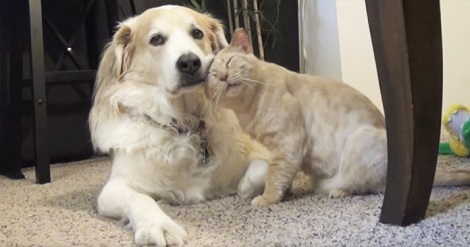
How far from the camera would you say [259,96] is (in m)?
1.33

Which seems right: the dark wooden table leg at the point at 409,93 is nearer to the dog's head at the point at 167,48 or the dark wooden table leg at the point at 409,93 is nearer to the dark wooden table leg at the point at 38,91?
the dog's head at the point at 167,48

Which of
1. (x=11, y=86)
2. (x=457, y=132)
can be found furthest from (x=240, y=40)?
(x=11, y=86)

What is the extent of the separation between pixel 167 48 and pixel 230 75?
0.66 feet

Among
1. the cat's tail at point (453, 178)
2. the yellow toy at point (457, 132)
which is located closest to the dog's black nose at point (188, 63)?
the cat's tail at point (453, 178)

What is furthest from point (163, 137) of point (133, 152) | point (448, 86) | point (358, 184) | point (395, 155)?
point (448, 86)

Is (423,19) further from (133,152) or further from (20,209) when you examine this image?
(20,209)

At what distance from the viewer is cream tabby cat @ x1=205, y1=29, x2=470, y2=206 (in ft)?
4.10

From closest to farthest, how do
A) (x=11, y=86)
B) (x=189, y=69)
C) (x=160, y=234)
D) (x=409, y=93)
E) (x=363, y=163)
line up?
(x=409, y=93)
(x=160, y=234)
(x=363, y=163)
(x=189, y=69)
(x=11, y=86)

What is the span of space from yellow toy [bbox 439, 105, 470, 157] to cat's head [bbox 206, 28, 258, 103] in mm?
697

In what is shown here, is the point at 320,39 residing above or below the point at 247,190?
above

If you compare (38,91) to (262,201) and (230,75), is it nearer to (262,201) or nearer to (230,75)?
(230,75)

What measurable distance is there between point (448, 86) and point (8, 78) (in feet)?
6.21

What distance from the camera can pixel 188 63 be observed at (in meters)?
1.33

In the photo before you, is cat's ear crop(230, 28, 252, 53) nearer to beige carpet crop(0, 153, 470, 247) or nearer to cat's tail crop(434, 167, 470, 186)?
beige carpet crop(0, 153, 470, 247)
